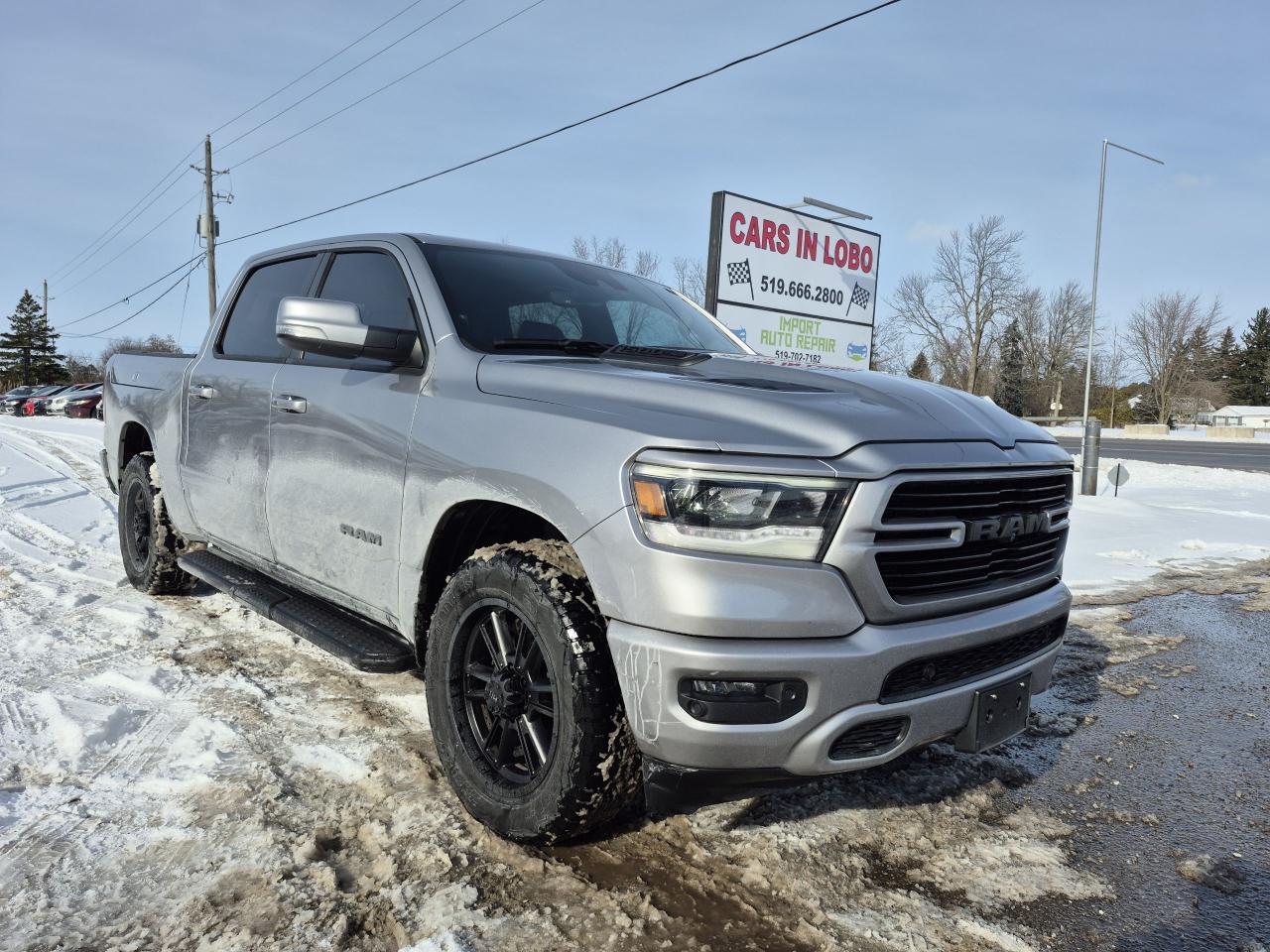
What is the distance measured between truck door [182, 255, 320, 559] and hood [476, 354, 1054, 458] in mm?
1508

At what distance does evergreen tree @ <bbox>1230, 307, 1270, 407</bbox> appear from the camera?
7900cm

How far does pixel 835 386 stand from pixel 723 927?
1476 millimetres

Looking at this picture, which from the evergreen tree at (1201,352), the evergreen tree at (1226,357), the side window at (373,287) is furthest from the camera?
the evergreen tree at (1226,357)

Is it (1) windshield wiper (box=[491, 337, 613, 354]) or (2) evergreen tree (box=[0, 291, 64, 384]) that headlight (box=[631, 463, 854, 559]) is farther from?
(2) evergreen tree (box=[0, 291, 64, 384])

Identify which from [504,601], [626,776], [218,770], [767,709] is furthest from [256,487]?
[767,709]

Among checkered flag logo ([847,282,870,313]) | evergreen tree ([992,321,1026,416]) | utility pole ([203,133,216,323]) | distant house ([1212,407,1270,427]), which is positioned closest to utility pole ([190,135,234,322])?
utility pole ([203,133,216,323])

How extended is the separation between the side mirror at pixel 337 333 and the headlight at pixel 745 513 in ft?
4.28

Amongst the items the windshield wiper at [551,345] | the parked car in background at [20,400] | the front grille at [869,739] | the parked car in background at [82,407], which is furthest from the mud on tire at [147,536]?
the parked car in background at [20,400]

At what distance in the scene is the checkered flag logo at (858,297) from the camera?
42.6 feet

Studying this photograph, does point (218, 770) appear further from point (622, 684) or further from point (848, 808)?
point (848, 808)

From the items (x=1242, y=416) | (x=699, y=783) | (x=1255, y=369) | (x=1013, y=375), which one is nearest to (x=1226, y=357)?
(x=1255, y=369)

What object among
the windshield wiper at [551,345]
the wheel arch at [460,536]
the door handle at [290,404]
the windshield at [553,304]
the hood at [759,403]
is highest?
the windshield at [553,304]

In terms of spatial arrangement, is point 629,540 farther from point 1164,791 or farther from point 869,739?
point 1164,791

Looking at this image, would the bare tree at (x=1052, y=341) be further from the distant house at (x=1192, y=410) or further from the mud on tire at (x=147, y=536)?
the mud on tire at (x=147, y=536)
